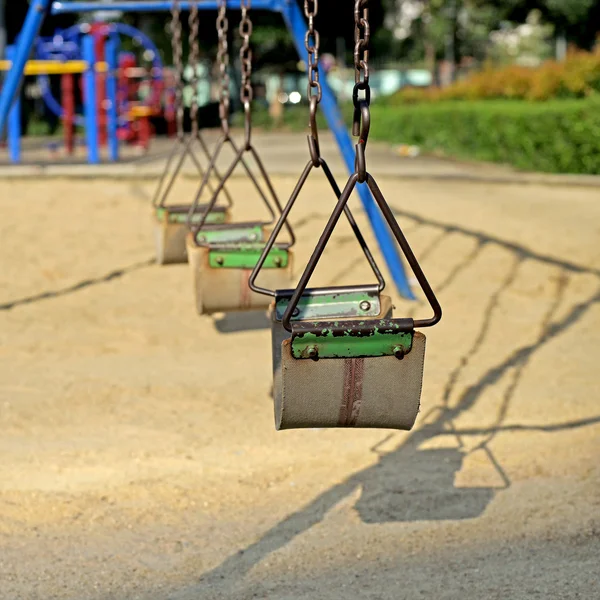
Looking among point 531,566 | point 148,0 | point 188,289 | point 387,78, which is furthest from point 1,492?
point 387,78

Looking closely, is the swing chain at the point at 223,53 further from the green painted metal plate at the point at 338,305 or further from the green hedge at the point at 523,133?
the green hedge at the point at 523,133

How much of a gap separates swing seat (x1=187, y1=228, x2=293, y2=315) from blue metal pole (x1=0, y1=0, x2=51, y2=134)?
9.56ft

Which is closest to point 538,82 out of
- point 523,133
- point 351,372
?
point 523,133

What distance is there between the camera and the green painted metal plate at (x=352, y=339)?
105 inches

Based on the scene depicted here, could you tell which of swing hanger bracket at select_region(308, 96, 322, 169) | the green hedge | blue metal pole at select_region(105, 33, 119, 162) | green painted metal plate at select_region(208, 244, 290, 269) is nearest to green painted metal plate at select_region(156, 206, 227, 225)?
green painted metal plate at select_region(208, 244, 290, 269)

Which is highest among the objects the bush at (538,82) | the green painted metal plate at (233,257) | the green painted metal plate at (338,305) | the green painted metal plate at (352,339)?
the green painted metal plate at (352,339)

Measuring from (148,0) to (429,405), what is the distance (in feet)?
12.6

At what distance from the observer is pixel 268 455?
4453 millimetres

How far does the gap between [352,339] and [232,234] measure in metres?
2.24

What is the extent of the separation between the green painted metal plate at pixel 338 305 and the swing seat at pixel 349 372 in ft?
1.73

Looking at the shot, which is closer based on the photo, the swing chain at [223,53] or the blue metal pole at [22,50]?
the swing chain at [223,53]

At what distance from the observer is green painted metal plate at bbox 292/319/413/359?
268 centimetres

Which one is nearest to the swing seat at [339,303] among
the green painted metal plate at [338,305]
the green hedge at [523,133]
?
the green painted metal plate at [338,305]

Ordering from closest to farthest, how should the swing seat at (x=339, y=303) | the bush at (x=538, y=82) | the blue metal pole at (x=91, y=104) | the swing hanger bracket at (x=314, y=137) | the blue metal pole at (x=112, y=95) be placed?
the swing hanger bracket at (x=314, y=137)
the swing seat at (x=339, y=303)
the blue metal pole at (x=91, y=104)
the blue metal pole at (x=112, y=95)
the bush at (x=538, y=82)
